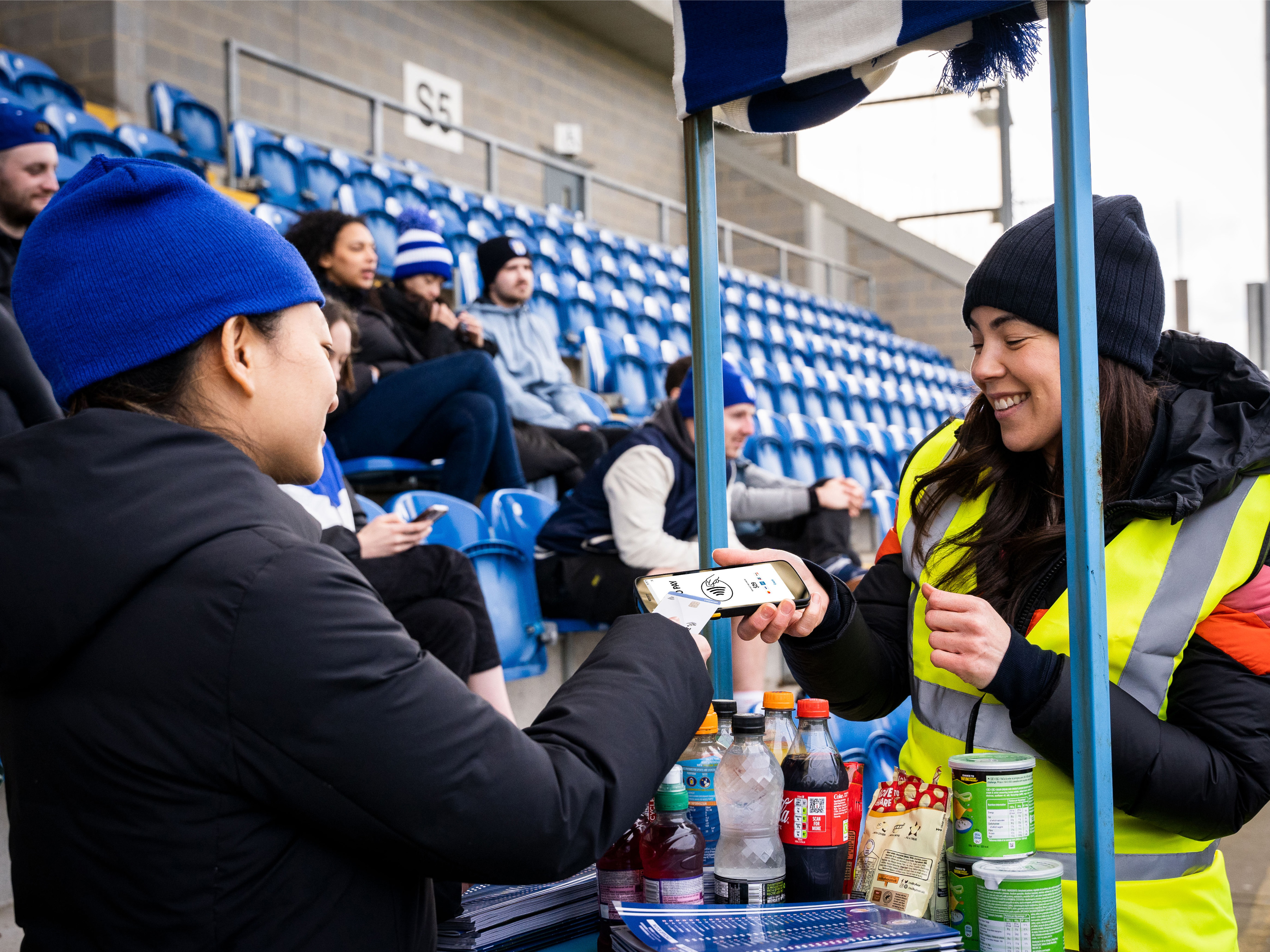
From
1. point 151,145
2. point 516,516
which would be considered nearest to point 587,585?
point 516,516

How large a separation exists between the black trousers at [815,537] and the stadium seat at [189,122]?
4135 mm

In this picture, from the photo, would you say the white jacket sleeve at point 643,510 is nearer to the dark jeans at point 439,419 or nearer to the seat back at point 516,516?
the seat back at point 516,516

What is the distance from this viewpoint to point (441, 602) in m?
2.70

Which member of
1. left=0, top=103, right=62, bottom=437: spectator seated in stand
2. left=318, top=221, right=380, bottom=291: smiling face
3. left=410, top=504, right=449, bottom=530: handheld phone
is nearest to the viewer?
left=0, top=103, right=62, bottom=437: spectator seated in stand

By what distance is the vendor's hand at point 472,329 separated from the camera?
448cm

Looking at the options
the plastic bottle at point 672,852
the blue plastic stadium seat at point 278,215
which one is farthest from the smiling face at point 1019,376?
the blue plastic stadium seat at point 278,215

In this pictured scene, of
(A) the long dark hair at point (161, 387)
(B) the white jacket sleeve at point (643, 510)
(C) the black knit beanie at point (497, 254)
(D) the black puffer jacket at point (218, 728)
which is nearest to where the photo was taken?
(D) the black puffer jacket at point (218, 728)

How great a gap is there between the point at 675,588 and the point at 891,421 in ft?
27.0

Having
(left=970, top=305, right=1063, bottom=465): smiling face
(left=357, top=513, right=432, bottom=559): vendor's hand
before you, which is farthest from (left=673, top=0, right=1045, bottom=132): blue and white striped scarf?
(left=357, top=513, right=432, bottom=559): vendor's hand

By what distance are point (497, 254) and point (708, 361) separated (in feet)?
12.7

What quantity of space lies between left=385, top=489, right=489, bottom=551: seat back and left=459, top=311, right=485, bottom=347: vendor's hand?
44.1 inches

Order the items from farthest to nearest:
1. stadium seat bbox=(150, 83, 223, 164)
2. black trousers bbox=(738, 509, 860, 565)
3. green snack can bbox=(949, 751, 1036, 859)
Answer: stadium seat bbox=(150, 83, 223, 164) < black trousers bbox=(738, 509, 860, 565) < green snack can bbox=(949, 751, 1036, 859)

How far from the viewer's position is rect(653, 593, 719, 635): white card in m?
1.11

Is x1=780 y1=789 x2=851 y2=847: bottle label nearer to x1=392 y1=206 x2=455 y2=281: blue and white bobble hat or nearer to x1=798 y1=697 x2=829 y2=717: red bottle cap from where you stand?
x1=798 y1=697 x2=829 y2=717: red bottle cap
